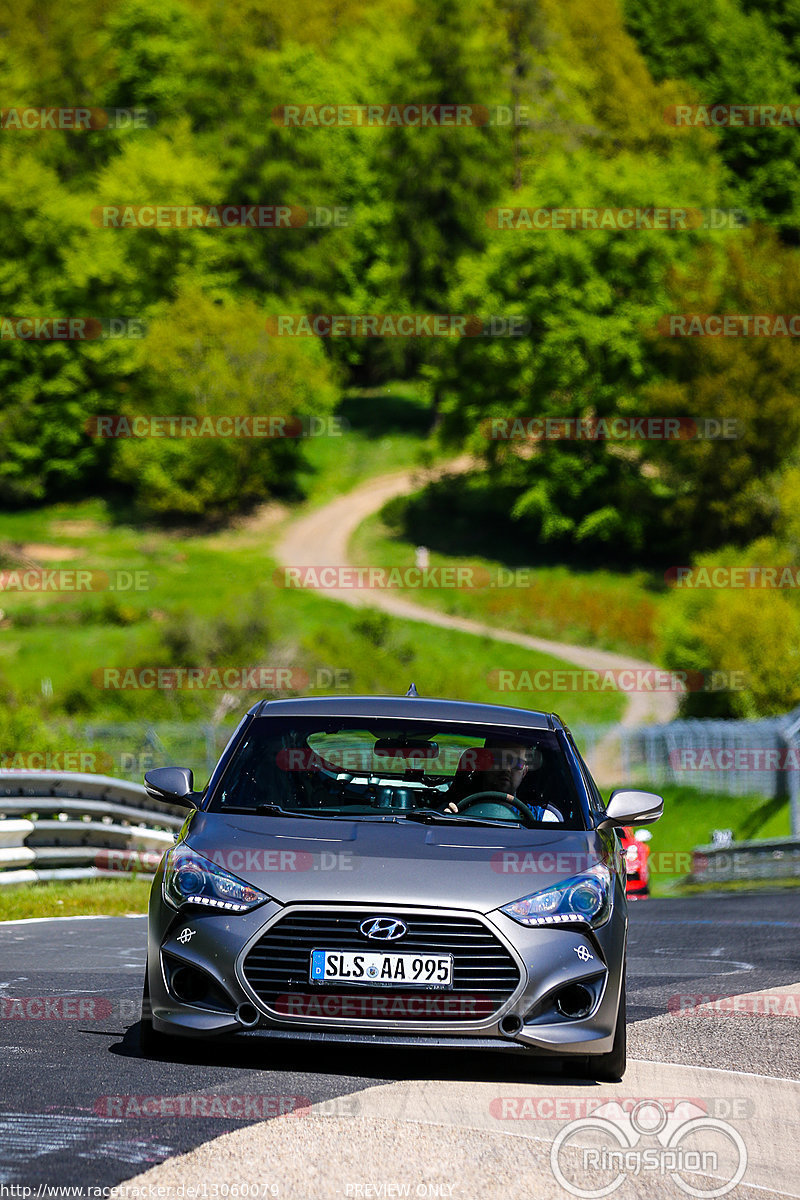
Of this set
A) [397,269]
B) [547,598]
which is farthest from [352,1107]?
[397,269]

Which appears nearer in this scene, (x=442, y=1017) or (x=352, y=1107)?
(x=352, y=1107)

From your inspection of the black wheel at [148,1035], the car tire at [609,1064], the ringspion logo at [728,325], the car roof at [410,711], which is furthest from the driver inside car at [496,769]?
the ringspion logo at [728,325]

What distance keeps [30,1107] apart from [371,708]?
258cm

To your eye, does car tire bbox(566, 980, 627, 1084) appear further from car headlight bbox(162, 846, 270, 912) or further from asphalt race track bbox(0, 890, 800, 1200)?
car headlight bbox(162, 846, 270, 912)

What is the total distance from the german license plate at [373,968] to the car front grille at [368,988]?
23 millimetres

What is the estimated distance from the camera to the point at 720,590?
148 ft

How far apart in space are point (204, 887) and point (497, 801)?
1.62m

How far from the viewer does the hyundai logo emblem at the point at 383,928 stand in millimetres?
5879

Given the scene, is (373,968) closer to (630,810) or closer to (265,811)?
(265,811)

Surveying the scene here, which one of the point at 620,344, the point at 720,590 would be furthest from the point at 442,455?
the point at 720,590

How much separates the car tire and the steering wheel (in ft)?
3.41

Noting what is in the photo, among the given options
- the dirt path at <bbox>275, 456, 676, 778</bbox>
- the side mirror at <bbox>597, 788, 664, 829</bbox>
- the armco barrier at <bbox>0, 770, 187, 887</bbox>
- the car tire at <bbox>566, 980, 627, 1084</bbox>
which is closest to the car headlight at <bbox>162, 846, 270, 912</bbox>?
the car tire at <bbox>566, 980, 627, 1084</bbox>

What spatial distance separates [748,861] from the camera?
25.5 m

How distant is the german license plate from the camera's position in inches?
231
